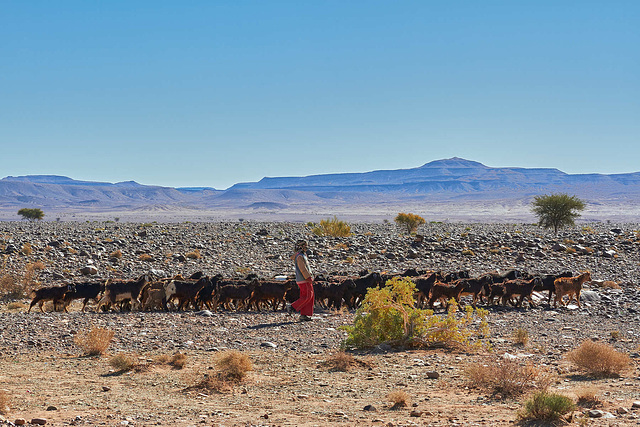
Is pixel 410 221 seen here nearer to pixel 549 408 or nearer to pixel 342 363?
pixel 342 363

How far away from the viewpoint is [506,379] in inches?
293

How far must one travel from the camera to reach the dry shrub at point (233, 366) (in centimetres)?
813

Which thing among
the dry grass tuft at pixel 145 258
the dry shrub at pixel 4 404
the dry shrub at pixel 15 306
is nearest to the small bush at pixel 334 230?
the dry grass tuft at pixel 145 258

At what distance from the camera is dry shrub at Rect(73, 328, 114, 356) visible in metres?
9.50

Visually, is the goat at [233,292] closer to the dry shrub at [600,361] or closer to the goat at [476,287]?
the goat at [476,287]

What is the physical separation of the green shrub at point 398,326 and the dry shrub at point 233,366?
227 centimetres

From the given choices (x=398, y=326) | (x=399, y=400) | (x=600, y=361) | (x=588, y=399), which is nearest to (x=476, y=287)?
(x=398, y=326)

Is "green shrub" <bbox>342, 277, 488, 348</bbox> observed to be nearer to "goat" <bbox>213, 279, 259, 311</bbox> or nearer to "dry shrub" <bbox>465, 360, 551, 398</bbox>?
"dry shrub" <bbox>465, 360, 551, 398</bbox>

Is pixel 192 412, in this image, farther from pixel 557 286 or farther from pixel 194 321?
pixel 557 286

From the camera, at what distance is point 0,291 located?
53.8 ft

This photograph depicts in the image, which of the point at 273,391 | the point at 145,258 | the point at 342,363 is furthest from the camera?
the point at 145,258

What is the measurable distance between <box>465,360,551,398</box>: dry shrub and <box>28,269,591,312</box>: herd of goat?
6.16m

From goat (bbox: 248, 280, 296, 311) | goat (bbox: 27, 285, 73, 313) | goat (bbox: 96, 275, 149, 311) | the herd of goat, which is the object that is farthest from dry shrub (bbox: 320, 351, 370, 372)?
goat (bbox: 27, 285, 73, 313)

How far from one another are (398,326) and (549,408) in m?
4.39
